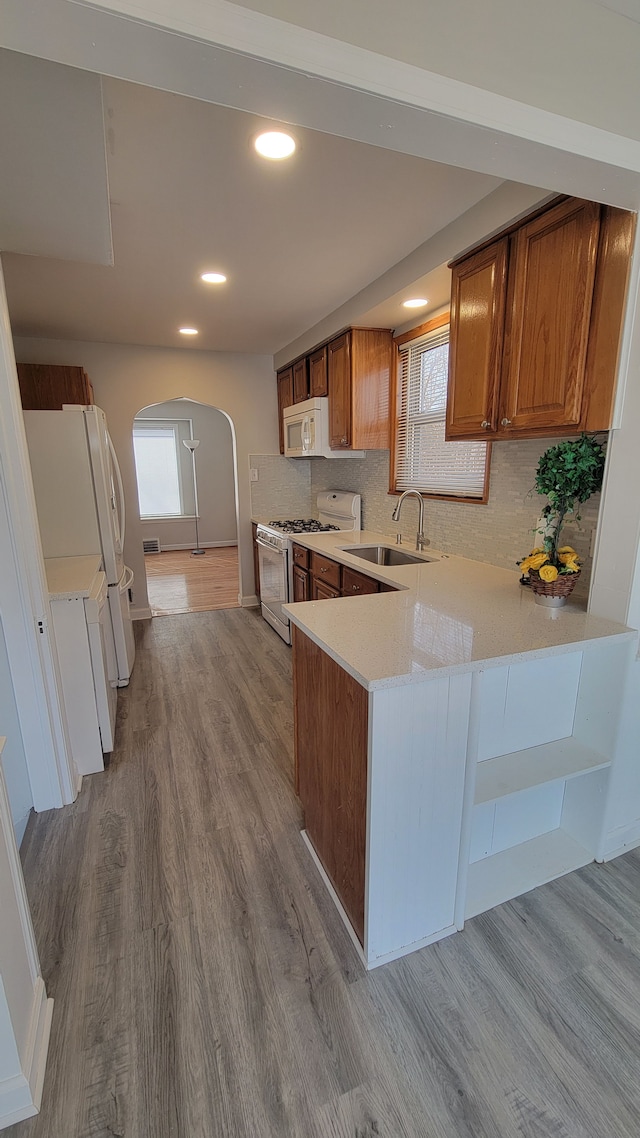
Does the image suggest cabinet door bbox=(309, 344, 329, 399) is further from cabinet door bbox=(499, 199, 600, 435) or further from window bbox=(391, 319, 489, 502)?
cabinet door bbox=(499, 199, 600, 435)

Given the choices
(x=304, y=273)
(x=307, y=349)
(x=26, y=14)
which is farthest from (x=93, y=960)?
(x=307, y=349)

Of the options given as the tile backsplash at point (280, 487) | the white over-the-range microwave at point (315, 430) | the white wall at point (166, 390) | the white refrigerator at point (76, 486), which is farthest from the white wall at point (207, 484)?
the white refrigerator at point (76, 486)

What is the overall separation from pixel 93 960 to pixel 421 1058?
94 centimetres

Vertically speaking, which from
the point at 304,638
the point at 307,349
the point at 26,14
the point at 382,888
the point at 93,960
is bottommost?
the point at 93,960

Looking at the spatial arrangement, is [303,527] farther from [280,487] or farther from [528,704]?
[528,704]

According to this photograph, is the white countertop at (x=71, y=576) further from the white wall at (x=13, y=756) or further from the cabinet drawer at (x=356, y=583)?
the cabinet drawer at (x=356, y=583)

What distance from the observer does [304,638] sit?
1.66 metres

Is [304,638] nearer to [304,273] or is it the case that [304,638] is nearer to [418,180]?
[418,180]

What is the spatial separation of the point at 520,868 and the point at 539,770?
0.42 metres

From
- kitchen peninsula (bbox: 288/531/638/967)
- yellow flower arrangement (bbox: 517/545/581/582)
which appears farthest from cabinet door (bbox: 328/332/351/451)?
yellow flower arrangement (bbox: 517/545/581/582)

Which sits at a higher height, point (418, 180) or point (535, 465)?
point (418, 180)

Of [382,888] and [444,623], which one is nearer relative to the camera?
[382,888]

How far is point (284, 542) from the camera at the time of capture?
3.63 m

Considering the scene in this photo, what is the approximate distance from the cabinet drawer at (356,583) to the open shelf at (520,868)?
1244mm
